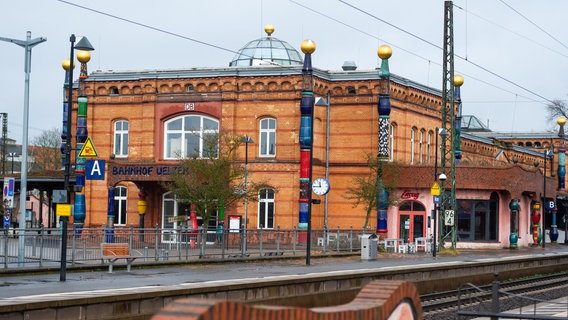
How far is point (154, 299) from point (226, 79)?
3271cm

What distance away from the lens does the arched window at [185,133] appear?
51100 millimetres

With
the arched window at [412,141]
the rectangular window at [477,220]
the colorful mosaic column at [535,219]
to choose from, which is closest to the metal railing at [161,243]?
the rectangular window at [477,220]

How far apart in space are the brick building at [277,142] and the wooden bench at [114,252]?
19.5 meters

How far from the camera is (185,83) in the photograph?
51594 millimetres

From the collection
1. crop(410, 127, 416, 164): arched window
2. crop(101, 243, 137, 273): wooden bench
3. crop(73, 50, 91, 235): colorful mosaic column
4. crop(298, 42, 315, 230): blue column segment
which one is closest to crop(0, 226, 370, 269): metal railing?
crop(101, 243, 137, 273): wooden bench

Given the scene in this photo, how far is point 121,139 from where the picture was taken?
5359 centimetres

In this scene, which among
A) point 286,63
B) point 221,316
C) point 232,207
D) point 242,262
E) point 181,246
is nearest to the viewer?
point 221,316

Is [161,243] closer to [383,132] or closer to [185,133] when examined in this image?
[383,132]

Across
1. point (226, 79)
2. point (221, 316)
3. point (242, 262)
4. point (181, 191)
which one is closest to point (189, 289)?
point (221, 316)

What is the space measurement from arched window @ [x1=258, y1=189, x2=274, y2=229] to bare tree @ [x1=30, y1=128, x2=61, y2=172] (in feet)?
144

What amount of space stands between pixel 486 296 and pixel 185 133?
26.4m

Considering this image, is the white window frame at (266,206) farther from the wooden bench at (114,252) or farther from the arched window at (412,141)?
the wooden bench at (114,252)

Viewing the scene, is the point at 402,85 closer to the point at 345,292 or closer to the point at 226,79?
the point at 226,79

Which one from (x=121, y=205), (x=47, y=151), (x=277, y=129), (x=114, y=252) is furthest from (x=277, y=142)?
(x=47, y=151)
